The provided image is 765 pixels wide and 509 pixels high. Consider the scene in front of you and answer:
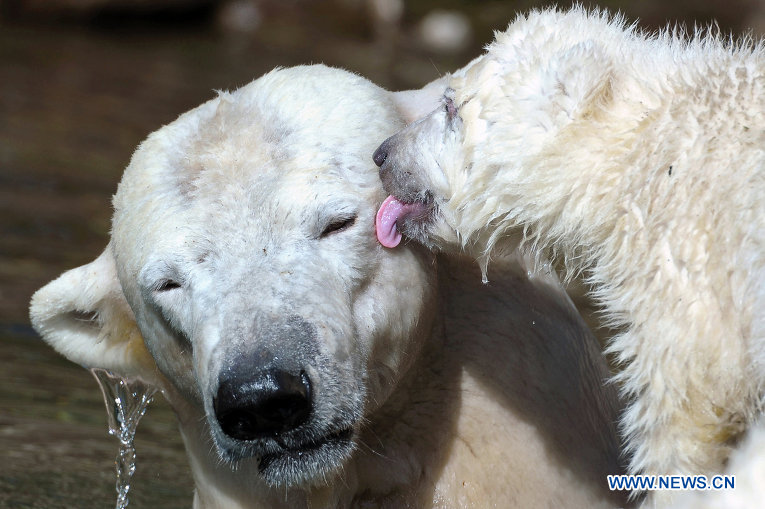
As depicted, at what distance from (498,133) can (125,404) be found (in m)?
1.74

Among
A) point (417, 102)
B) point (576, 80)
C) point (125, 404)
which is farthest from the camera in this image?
point (125, 404)

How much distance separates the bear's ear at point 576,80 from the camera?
321 centimetres

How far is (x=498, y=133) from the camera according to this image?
324 centimetres

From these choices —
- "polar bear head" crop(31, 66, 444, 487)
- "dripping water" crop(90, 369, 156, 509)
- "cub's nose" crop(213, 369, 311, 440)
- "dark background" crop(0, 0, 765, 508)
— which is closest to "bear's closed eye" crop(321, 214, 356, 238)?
"polar bear head" crop(31, 66, 444, 487)

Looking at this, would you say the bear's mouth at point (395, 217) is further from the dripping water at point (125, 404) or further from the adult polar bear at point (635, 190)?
the dripping water at point (125, 404)

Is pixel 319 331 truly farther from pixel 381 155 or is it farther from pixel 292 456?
pixel 381 155

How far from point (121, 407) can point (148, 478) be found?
1.10 m

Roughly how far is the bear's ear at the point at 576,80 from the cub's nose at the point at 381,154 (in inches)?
19.4

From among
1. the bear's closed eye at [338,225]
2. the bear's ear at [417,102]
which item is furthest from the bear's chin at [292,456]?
the bear's ear at [417,102]

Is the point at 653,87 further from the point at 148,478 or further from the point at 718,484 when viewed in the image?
the point at 148,478

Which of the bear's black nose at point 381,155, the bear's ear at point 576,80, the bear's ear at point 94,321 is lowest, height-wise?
the bear's ear at point 94,321

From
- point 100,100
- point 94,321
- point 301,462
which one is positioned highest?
point 301,462

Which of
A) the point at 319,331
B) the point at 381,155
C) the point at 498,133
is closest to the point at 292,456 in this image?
the point at 319,331

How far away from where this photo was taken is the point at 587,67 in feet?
10.7
